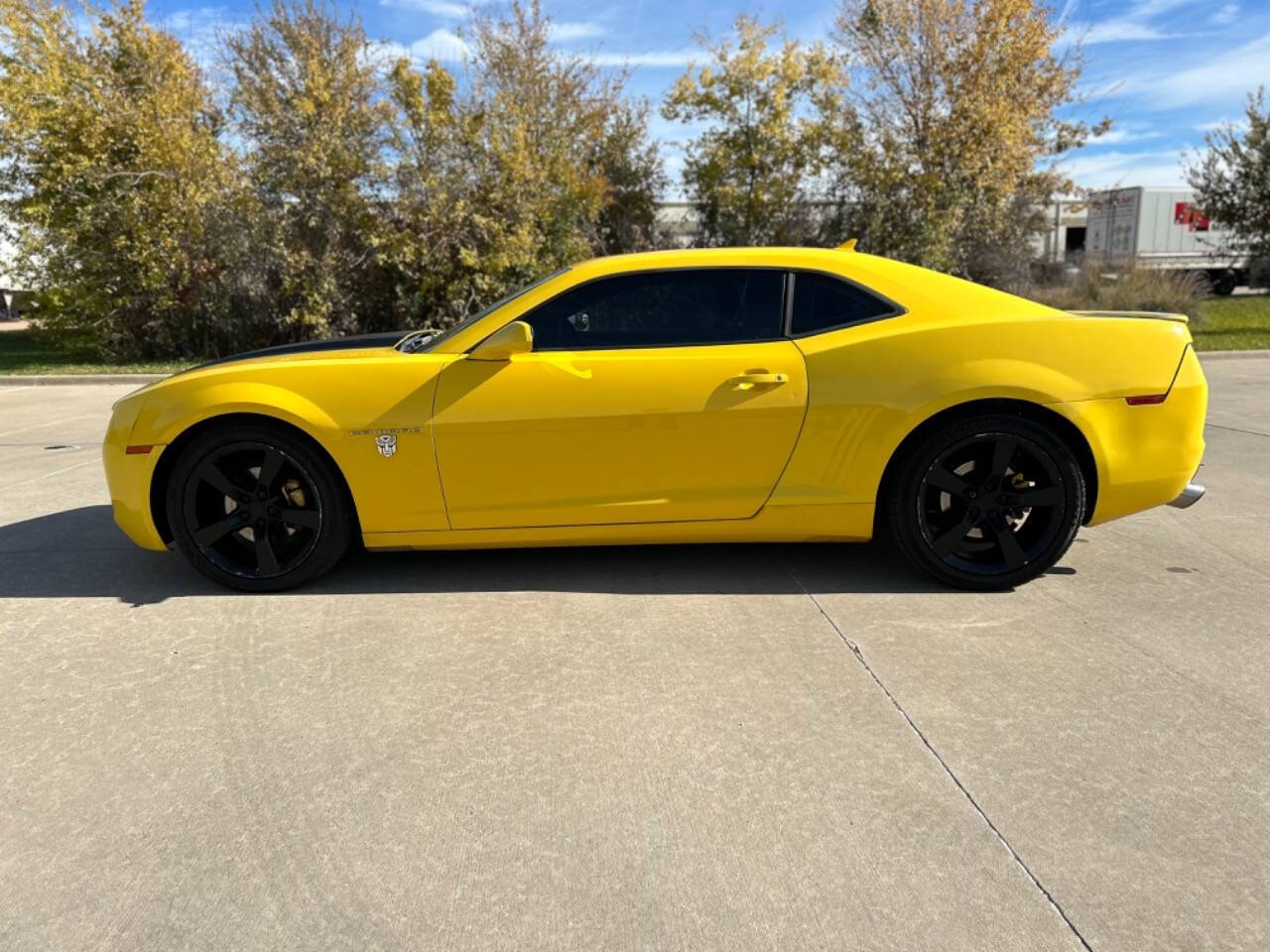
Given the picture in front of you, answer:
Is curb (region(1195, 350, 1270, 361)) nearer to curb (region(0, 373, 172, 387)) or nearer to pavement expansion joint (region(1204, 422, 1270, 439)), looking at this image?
pavement expansion joint (region(1204, 422, 1270, 439))

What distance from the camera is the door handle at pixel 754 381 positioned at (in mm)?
3717

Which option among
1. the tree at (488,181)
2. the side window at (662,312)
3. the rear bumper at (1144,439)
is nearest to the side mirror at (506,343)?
the side window at (662,312)

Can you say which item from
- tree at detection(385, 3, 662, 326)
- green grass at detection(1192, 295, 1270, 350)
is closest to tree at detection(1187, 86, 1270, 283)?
green grass at detection(1192, 295, 1270, 350)

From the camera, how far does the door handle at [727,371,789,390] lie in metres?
3.72

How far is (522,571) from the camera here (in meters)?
4.25

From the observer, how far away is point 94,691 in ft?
10.2

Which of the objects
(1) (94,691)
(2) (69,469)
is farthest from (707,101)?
(1) (94,691)

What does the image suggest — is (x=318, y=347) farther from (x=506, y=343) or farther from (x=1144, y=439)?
(x=1144, y=439)

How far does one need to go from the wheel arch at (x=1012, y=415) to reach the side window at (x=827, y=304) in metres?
0.51

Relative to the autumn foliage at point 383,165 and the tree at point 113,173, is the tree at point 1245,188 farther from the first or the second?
the tree at point 113,173

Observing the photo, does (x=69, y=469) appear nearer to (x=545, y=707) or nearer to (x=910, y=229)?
(x=545, y=707)

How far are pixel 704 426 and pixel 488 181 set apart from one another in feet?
40.0

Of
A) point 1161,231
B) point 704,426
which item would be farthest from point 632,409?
point 1161,231

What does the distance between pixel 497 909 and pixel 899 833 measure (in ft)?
3.38
